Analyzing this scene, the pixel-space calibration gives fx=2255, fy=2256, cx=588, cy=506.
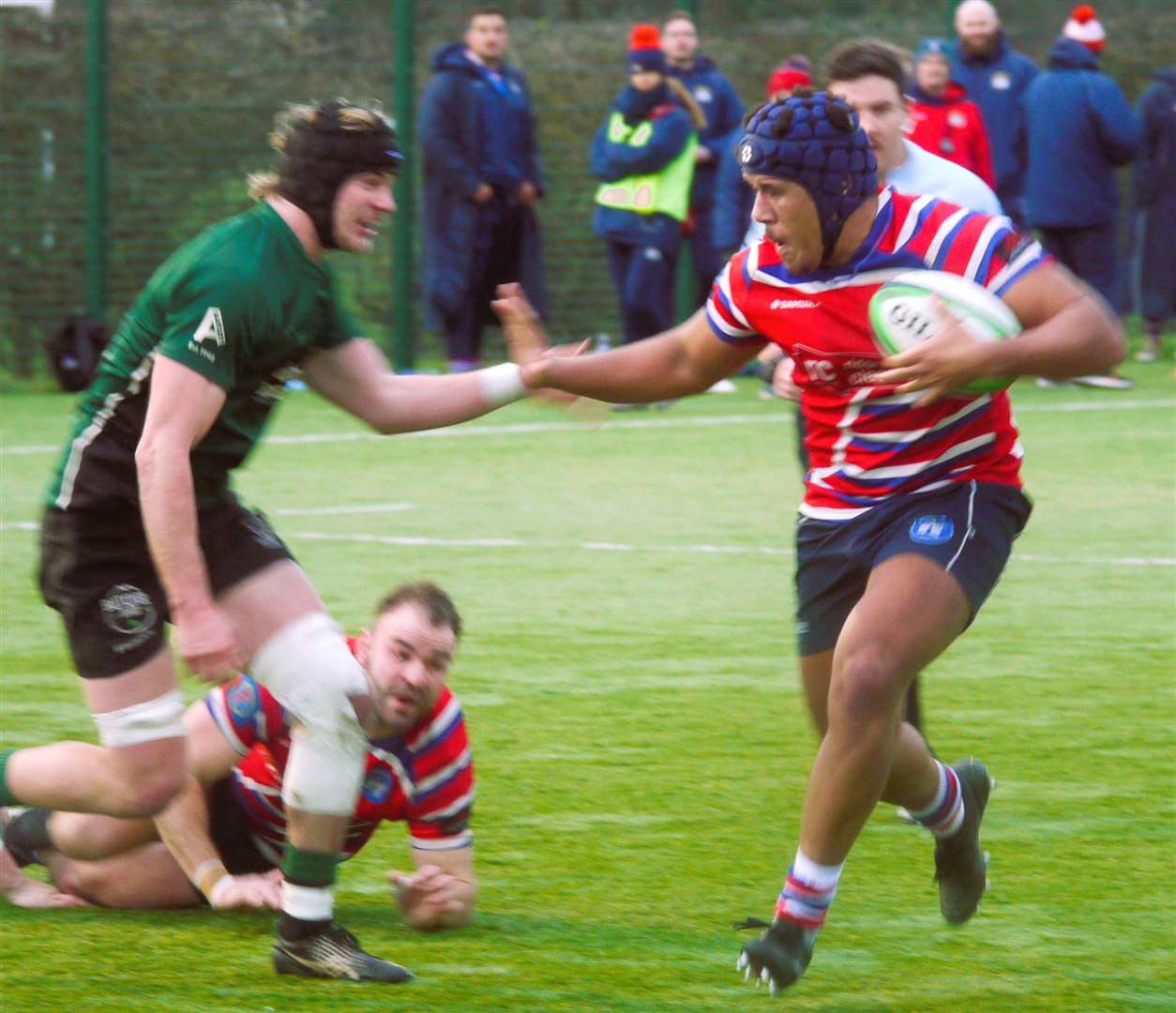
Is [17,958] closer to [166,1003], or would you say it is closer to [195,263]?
[166,1003]

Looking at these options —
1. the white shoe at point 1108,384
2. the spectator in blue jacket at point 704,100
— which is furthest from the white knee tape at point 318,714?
the white shoe at point 1108,384

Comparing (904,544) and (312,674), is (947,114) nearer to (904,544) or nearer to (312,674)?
(904,544)

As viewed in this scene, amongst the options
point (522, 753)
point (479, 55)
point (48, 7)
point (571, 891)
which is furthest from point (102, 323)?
point (571, 891)

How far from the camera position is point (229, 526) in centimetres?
497

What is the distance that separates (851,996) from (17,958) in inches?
71.1

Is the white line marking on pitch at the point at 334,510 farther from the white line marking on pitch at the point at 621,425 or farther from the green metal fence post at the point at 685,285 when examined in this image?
the green metal fence post at the point at 685,285

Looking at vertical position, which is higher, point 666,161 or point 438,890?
point 438,890

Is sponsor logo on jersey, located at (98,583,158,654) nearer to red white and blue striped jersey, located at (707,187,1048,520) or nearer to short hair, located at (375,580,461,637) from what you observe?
short hair, located at (375,580,461,637)

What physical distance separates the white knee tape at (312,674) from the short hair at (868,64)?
2262mm

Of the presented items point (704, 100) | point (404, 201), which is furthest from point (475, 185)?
point (704, 100)

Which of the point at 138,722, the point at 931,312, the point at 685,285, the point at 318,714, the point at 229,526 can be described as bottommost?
the point at 685,285

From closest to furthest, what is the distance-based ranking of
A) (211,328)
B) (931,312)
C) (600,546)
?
(211,328) < (931,312) < (600,546)

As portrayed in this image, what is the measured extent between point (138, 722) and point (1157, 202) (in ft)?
49.7

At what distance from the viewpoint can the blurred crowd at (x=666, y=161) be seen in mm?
15844
